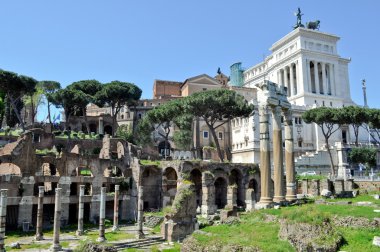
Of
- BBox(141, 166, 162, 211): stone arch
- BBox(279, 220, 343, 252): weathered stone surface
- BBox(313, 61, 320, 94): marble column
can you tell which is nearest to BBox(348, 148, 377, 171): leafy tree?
BBox(313, 61, 320, 94): marble column

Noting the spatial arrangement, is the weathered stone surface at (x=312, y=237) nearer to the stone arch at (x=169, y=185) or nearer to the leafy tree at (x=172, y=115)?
the stone arch at (x=169, y=185)

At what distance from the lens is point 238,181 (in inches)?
1501

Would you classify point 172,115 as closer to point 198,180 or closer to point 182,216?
point 198,180

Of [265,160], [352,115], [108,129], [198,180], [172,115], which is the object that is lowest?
[198,180]

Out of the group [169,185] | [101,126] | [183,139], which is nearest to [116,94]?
[101,126]

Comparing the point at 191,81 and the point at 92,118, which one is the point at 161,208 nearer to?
the point at 92,118

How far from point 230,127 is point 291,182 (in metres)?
34.9

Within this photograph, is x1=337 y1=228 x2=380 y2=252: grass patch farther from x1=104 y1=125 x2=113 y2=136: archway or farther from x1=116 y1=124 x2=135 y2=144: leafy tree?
x1=104 y1=125 x2=113 y2=136: archway

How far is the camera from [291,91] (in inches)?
2398

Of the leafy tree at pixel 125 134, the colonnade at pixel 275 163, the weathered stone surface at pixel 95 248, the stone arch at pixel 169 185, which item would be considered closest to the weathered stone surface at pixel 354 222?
the colonnade at pixel 275 163

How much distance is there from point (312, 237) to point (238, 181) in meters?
27.0

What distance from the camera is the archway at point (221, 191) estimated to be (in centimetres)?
3773

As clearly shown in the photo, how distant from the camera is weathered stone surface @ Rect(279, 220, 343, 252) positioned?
1086 cm

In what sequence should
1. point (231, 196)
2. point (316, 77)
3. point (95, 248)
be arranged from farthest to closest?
point (316, 77) < point (231, 196) < point (95, 248)
